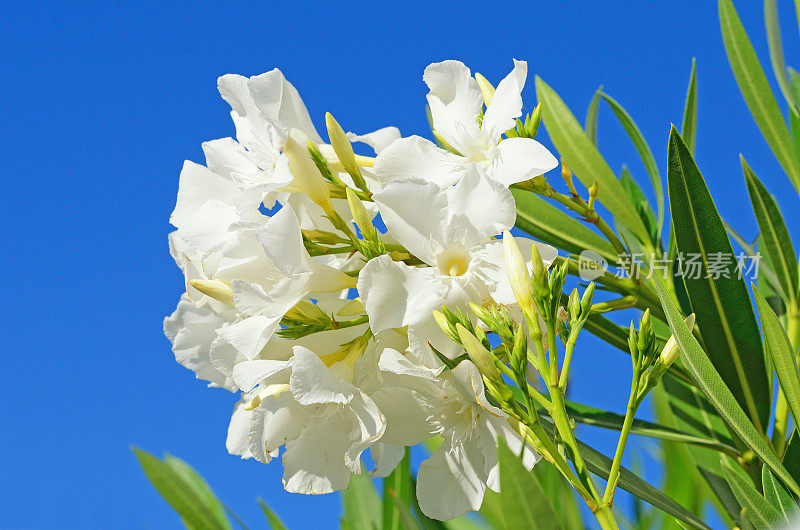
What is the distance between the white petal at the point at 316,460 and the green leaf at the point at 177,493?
57cm

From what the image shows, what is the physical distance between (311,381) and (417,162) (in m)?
0.32

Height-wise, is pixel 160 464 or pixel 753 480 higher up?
pixel 160 464

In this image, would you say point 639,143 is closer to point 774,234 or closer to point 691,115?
point 691,115

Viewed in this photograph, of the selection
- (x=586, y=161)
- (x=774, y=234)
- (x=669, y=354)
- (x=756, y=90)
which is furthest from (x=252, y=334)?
(x=756, y=90)

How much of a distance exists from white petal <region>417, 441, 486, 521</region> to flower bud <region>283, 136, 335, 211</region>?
1.13 feet

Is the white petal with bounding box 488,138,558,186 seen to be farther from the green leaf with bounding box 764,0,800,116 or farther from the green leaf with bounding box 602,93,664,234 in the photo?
the green leaf with bounding box 764,0,800,116

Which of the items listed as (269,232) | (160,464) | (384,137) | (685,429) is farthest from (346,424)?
(685,429)

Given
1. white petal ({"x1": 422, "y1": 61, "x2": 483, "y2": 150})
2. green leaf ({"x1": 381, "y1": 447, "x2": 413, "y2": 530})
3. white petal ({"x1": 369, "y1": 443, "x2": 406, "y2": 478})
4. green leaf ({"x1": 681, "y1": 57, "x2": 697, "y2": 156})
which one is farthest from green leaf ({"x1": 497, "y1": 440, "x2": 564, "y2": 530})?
green leaf ({"x1": 681, "y1": 57, "x2": 697, "y2": 156})

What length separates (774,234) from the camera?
1.40 m

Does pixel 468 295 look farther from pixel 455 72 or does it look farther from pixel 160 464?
pixel 160 464

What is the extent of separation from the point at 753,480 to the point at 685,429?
0.74 ft

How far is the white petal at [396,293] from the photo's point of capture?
2.53ft

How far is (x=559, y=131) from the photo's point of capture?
1447mm

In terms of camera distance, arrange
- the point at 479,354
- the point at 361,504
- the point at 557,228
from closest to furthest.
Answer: the point at 479,354 < the point at 557,228 < the point at 361,504
